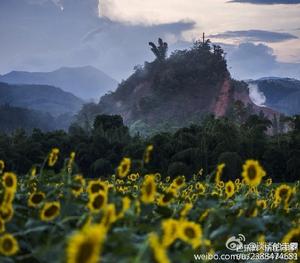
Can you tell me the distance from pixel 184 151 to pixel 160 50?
338 ft

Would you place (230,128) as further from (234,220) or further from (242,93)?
(242,93)

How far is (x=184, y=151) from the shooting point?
146 ft

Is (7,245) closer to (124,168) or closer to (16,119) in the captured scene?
(124,168)

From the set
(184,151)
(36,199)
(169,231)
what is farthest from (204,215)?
(184,151)

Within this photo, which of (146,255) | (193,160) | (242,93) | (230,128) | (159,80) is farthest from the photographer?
(242,93)

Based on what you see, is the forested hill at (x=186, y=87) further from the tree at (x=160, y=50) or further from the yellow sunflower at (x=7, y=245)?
the yellow sunflower at (x=7, y=245)

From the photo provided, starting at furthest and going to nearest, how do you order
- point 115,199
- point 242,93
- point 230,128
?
point 242,93 → point 230,128 → point 115,199

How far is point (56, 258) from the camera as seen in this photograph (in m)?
2.16

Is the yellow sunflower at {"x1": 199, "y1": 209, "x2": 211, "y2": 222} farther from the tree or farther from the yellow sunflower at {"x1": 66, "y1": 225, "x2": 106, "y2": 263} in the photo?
the tree

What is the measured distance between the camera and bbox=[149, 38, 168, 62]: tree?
144 metres

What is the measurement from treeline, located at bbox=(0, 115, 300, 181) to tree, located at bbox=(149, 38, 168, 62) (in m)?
93.1

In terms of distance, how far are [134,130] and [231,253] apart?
102 m

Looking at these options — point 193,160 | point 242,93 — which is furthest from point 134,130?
point 193,160

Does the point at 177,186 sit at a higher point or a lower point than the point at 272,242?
higher
